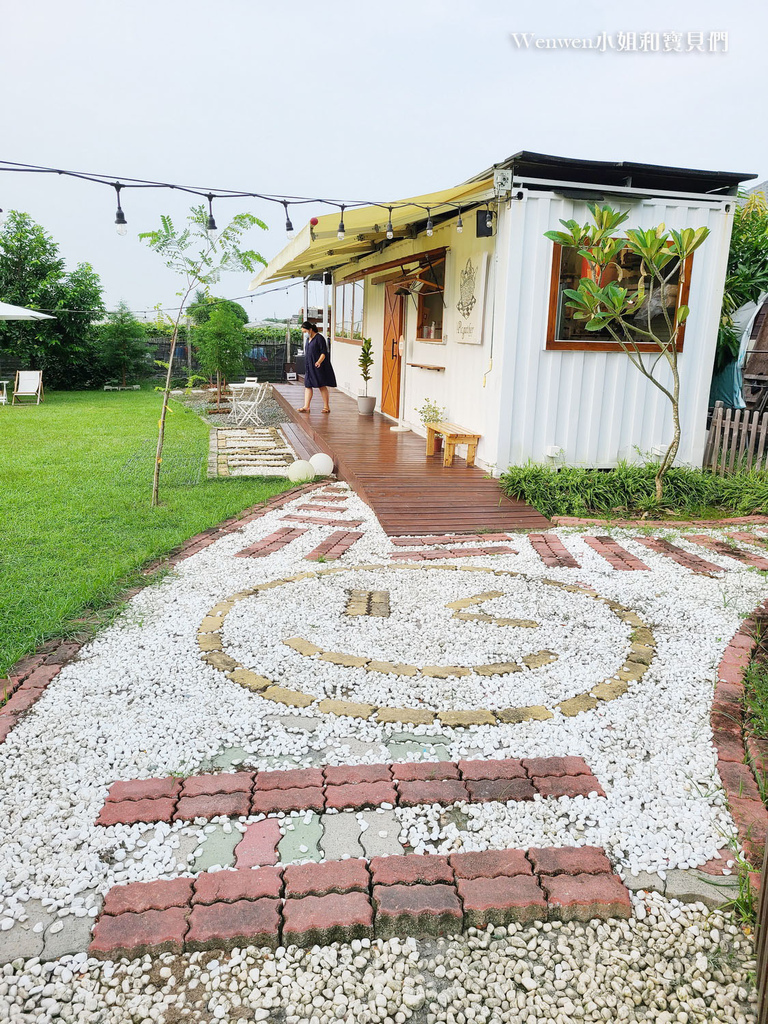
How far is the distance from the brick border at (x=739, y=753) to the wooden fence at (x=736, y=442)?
4.31 meters

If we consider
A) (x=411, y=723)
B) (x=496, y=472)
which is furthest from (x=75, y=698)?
(x=496, y=472)

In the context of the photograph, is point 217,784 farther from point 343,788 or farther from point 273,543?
point 273,543

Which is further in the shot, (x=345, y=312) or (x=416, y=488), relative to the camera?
(x=345, y=312)

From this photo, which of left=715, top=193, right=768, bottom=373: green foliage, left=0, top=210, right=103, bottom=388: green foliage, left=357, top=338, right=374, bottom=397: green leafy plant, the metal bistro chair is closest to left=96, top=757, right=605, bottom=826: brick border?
left=715, top=193, right=768, bottom=373: green foliage

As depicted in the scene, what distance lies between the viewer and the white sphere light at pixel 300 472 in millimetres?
8531

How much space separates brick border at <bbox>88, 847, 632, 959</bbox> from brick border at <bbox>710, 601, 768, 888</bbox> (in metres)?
0.58

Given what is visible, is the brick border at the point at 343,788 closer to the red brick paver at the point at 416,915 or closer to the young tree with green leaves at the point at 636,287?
the red brick paver at the point at 416,915

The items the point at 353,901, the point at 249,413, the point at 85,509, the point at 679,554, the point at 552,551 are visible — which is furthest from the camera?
the point at 249,413

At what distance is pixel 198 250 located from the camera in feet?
22.0

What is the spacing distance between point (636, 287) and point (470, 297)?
1.84m

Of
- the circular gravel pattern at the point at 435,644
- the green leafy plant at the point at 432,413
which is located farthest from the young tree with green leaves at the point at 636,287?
the circular gravel pattern at the point at 435,644

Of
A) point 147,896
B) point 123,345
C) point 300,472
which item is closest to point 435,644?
point 147,896

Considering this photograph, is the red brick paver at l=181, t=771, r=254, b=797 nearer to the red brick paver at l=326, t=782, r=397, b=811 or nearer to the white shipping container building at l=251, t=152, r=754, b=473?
the red brick paver at l=326, t=782, r=397, b=811

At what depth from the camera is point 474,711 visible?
130 inches
